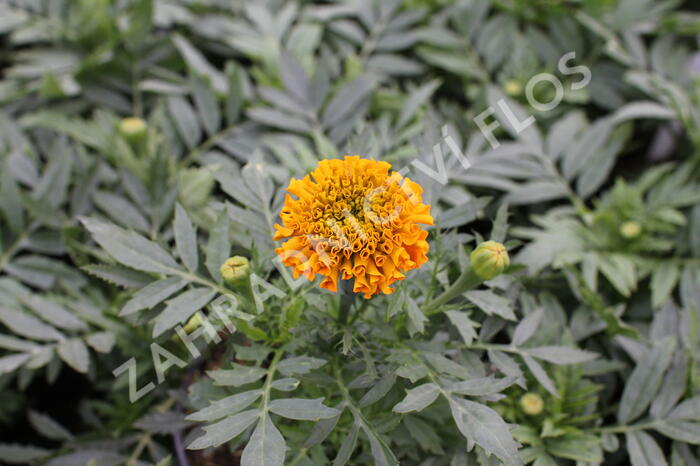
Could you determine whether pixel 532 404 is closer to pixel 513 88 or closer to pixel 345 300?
pixel 345 300

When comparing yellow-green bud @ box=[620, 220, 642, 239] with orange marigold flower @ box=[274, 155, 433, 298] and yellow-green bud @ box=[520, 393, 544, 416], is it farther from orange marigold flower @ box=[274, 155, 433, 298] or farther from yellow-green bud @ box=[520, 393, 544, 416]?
orange marigold flower @ box=[274, 155, 433, 298]

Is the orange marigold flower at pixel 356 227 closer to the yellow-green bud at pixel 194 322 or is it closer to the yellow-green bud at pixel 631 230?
the yellow-green bud at pixel 194 322

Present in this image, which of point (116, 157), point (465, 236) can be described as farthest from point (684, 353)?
point (116, 157)

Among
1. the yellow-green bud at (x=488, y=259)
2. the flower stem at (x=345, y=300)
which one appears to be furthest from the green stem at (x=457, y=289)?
the flower stem at (x=345, y=300)

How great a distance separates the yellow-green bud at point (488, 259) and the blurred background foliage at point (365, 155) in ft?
0.25

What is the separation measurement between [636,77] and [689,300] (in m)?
0.55

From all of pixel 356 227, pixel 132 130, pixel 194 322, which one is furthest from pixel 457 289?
pixel 132 130

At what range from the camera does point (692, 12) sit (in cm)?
184

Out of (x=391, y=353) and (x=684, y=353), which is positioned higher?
(x=391, y=353)

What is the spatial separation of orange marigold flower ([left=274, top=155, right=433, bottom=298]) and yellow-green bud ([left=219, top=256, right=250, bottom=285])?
11cm

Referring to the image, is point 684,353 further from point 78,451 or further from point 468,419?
point 78,451

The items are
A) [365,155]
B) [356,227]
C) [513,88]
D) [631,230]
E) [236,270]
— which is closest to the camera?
[356,227]

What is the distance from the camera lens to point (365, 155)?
925mm

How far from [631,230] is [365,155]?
637 millimetres
